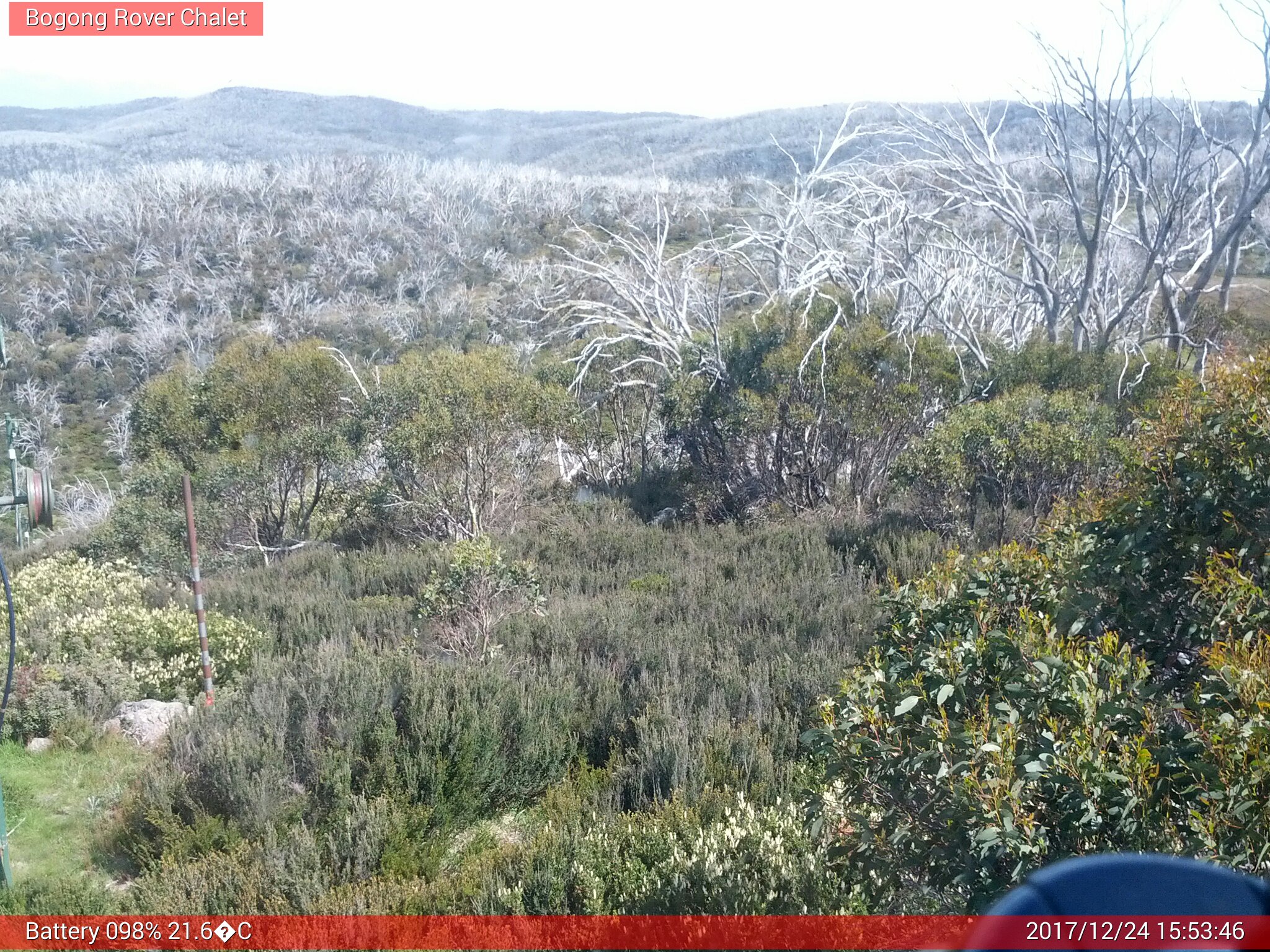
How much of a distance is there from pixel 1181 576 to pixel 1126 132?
10.6 metres

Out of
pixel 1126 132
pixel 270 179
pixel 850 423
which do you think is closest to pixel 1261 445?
pixel 850 423

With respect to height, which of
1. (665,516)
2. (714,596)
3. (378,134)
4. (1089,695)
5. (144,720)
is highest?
(378,134)

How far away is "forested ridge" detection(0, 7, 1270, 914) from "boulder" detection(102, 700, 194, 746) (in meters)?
0.15

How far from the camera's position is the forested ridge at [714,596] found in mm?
2740

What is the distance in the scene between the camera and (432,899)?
12.2 feet

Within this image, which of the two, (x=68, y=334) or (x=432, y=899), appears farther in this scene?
(x=68, y=334)

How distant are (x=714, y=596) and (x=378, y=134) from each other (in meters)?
73.7

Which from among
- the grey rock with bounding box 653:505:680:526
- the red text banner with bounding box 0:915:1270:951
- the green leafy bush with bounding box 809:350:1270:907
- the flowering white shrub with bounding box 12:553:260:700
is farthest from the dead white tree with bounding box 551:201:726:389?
the red text banner with bounding box 0:915:1270:951

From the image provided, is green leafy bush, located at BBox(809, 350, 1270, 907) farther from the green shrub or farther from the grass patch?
the grass patch

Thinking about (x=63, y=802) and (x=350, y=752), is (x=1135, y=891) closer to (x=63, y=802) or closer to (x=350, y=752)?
(x=350, y=752)

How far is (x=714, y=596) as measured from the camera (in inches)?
328

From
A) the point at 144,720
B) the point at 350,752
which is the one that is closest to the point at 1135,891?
the point at 350,752

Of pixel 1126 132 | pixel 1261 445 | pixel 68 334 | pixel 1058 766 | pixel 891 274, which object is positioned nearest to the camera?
pixel 1058 766

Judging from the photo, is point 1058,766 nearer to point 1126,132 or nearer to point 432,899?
point 432,899
